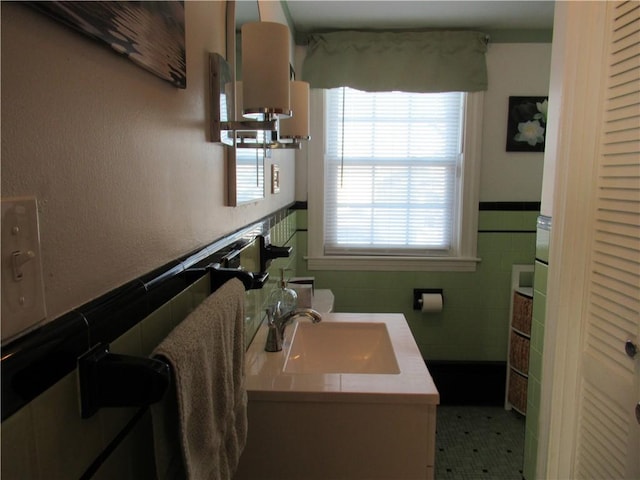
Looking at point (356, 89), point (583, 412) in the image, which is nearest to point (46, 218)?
point (583, 412)

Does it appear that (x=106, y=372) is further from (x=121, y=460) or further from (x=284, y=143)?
(x=284, y=143)

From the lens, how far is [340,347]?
5.16 ft

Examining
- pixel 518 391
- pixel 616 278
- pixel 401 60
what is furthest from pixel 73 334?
pixel 518 391

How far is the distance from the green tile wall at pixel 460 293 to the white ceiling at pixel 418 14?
111 cm

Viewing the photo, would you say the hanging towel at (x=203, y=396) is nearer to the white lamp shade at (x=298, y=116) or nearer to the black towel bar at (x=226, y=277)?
the black towel bar at (x=226, y=277)

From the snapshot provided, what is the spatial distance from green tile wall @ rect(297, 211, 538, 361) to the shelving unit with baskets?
0.07 meters

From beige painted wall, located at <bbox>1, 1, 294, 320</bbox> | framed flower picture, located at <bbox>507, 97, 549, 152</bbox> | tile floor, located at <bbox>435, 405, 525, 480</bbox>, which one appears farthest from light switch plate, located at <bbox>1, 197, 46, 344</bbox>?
framed flower picture, located at <bbox>507, 97, 549, 152</bbox>

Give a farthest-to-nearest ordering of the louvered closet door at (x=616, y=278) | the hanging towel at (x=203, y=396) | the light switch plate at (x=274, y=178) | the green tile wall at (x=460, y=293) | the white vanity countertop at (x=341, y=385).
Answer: the green tile wall at (x=460, y=293)
the light switch plate at (x=274, y=178)
the louvered closet door at (x=616, y=278)
the white vanity countertop at (x=341, y=385)
the hanging towel at (x=203, y=396)

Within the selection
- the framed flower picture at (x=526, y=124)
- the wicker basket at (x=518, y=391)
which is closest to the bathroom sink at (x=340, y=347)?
the wicker basket at (x=518, y=391)

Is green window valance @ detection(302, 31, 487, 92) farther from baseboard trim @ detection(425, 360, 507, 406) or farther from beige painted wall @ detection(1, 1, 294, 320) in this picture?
beige painted wall @ detection(1, 1, 294, 320)

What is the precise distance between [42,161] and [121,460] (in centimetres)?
38

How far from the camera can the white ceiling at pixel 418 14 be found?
90.4 inches

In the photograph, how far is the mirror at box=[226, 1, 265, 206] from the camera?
1.09m

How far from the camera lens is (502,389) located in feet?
9.14
